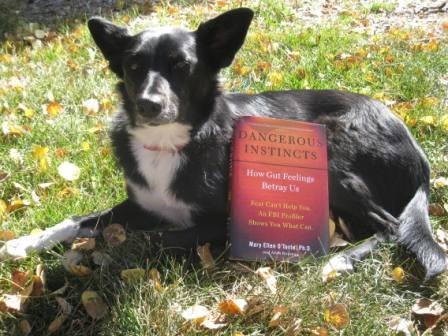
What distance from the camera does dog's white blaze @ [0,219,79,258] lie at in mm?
2238

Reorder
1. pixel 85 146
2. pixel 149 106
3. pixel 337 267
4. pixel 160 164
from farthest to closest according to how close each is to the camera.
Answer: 1. pixel 85 146
2. pixel 160 164
3. pixel 337 267
4. pixel 149 106

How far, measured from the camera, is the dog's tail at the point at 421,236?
2236mm

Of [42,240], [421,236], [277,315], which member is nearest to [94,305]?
[42,240]

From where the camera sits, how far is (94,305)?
78.6 inches

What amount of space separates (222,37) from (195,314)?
1440 millimetres

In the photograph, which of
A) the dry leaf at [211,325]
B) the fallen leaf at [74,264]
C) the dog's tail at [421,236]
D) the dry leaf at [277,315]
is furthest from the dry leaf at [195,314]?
the dog's tail at [421,236]

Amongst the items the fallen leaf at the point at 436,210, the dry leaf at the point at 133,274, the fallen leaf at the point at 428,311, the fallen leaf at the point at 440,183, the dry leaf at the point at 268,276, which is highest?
the fallen leaf at the point at 440,183

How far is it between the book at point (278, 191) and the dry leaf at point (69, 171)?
107cm

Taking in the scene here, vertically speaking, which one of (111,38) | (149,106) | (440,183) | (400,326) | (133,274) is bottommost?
(400,326)

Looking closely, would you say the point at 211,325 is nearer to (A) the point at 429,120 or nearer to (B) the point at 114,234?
(B) the point at 114,234

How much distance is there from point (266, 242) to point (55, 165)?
59.4 inches

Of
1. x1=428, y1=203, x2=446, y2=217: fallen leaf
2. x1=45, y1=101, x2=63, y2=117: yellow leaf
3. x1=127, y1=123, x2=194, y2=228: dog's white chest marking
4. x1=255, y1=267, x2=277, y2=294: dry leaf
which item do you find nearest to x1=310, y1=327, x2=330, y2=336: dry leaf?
x1=255, y1=267, x2=277, y2=294: dry leaf

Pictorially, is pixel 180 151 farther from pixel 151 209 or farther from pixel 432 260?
pixel 432 260

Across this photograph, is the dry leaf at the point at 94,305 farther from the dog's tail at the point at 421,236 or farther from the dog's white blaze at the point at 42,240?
the dog's tail at the point at 421,236
